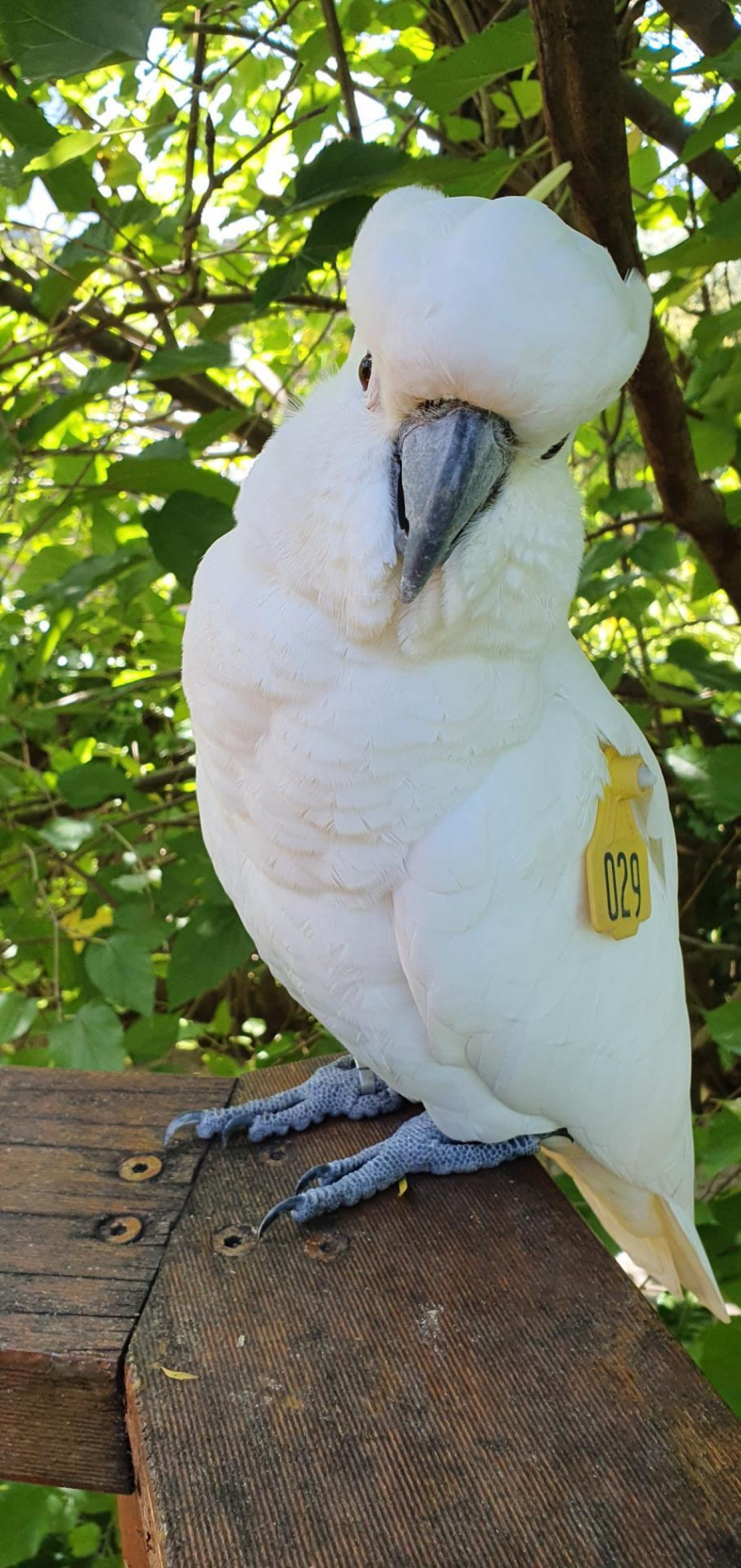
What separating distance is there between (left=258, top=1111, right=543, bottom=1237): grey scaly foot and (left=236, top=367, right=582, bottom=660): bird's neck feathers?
0.47 metres

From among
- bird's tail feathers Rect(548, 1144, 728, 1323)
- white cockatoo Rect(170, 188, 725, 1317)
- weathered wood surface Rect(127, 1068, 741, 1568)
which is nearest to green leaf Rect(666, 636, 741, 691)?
white cockatoo Rect(170, 188, 725, 1317)

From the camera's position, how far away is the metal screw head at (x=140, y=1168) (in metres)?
0.93

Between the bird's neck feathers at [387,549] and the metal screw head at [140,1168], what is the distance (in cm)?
52

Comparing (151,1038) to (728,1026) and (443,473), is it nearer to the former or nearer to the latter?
(728,1026)

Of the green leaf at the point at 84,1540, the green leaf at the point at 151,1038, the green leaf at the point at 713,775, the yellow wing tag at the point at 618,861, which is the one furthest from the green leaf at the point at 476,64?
the green leaf at the point at 84,1540

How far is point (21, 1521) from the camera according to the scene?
931 mm

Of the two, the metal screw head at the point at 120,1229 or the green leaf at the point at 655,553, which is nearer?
the metal screw head at the point at 120,1229

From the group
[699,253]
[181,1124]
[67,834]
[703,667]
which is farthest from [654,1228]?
[699,253]

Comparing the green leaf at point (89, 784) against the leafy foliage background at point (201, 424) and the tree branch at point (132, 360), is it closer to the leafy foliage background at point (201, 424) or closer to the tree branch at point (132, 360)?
the leafy foliage background at point (201, 424)

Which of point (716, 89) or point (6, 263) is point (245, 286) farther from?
point (716, 89)

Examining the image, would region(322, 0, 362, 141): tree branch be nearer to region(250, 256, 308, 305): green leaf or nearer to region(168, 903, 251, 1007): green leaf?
region(250, 256, 308, 305): green leaf

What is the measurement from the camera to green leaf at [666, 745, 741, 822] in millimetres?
1116

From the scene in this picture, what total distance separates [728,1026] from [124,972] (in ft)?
2.02

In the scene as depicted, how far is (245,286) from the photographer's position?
1454 mm
